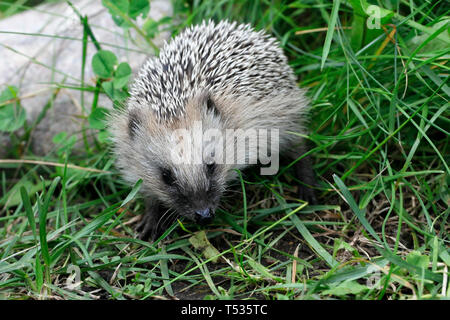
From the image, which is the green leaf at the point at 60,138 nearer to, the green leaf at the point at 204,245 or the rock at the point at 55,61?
the rock at the point at 55,61

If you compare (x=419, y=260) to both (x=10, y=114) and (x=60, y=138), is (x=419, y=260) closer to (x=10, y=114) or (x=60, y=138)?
(x=60, y=138)

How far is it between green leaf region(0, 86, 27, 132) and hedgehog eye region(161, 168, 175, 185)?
1.60 m

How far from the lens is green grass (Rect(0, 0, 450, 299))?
258 centimetres

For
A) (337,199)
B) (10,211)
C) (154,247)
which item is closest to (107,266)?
(154,247)

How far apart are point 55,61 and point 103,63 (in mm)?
950

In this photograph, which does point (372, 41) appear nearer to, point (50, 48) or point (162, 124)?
point (162, 124)

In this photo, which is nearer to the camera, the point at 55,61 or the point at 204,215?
the point at 204,215

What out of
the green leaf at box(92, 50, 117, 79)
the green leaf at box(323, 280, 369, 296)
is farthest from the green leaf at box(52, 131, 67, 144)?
the green leaf at box(323, 280, 369, 296)

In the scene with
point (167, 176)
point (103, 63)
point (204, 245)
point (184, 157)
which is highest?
point (103, 63)

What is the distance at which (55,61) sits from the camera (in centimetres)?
428

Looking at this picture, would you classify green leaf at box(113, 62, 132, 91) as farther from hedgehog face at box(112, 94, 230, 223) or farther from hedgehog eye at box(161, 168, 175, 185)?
hedgehog eye at box(161, 168, 175, 185)

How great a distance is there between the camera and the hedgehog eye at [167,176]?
2.97 metres

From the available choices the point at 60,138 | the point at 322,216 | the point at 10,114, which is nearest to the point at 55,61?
the point at 10,114

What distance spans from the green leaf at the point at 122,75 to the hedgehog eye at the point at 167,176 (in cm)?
91
